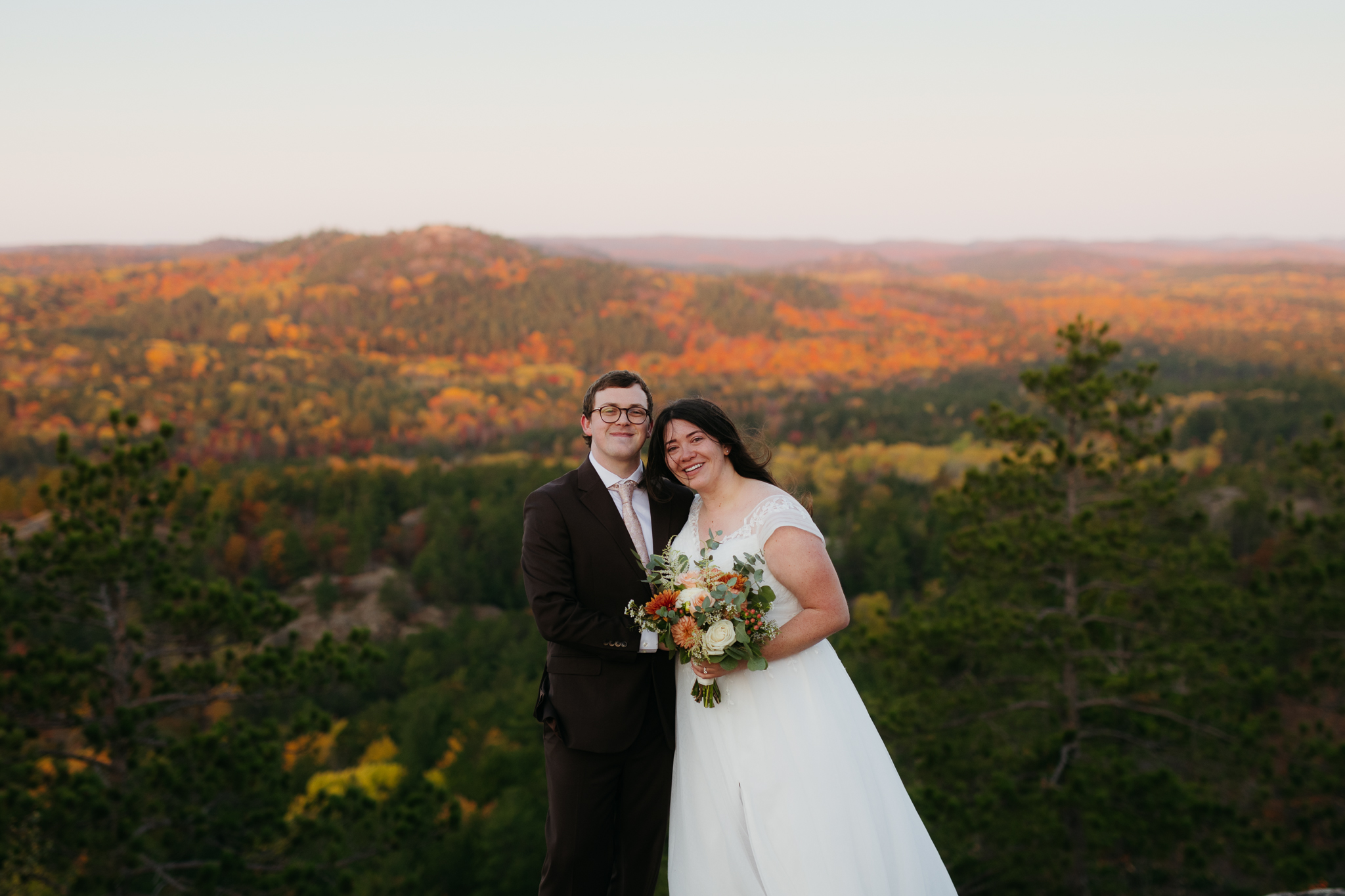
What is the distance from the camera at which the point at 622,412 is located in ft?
10.8

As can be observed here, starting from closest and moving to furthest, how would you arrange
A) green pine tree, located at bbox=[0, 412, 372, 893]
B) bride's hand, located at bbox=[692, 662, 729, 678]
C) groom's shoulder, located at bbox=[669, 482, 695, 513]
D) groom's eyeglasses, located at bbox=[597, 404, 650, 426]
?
bride's hand, located at bbox=[692, 662, 729, 678], groom's eyeglasses, located at bbox=[597, 404, 650, 426], groom's shoulder, located at bbox=[669, 482, 695, 513], green pine tree, located at bbox=[0, 412, 372, 893]

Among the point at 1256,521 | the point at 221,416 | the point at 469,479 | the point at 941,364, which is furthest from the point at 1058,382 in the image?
the point at 941,364

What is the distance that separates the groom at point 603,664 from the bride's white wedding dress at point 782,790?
132mm

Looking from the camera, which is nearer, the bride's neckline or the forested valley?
the bride's neckline

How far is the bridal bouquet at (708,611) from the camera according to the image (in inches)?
112

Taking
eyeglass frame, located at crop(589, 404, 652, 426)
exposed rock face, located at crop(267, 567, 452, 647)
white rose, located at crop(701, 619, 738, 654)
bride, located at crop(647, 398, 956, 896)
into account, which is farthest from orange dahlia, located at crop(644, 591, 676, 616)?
exposed rock face, located at crop(267, 567, 452, 647)

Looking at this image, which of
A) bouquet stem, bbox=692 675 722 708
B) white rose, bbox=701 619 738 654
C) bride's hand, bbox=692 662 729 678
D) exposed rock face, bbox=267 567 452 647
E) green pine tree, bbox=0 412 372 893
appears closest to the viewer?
white rose, bbox=701 619 738 654

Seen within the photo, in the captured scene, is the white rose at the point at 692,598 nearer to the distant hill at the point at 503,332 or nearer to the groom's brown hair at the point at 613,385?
the groom's brown hair at the point at 613,385

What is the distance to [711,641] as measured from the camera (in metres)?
2.83

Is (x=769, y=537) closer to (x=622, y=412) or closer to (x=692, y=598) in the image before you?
(x=692, y=598)

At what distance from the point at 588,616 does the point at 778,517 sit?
800 millimetres

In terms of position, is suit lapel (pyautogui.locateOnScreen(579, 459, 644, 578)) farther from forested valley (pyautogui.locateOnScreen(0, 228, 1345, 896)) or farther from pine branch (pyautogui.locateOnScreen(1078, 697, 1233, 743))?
→ pine branch (pyautogui.locateOnScreen(1078, 697, 1233, 743))

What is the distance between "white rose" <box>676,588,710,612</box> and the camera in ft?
9.27

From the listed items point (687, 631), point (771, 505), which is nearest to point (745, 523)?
point (771, 505)
